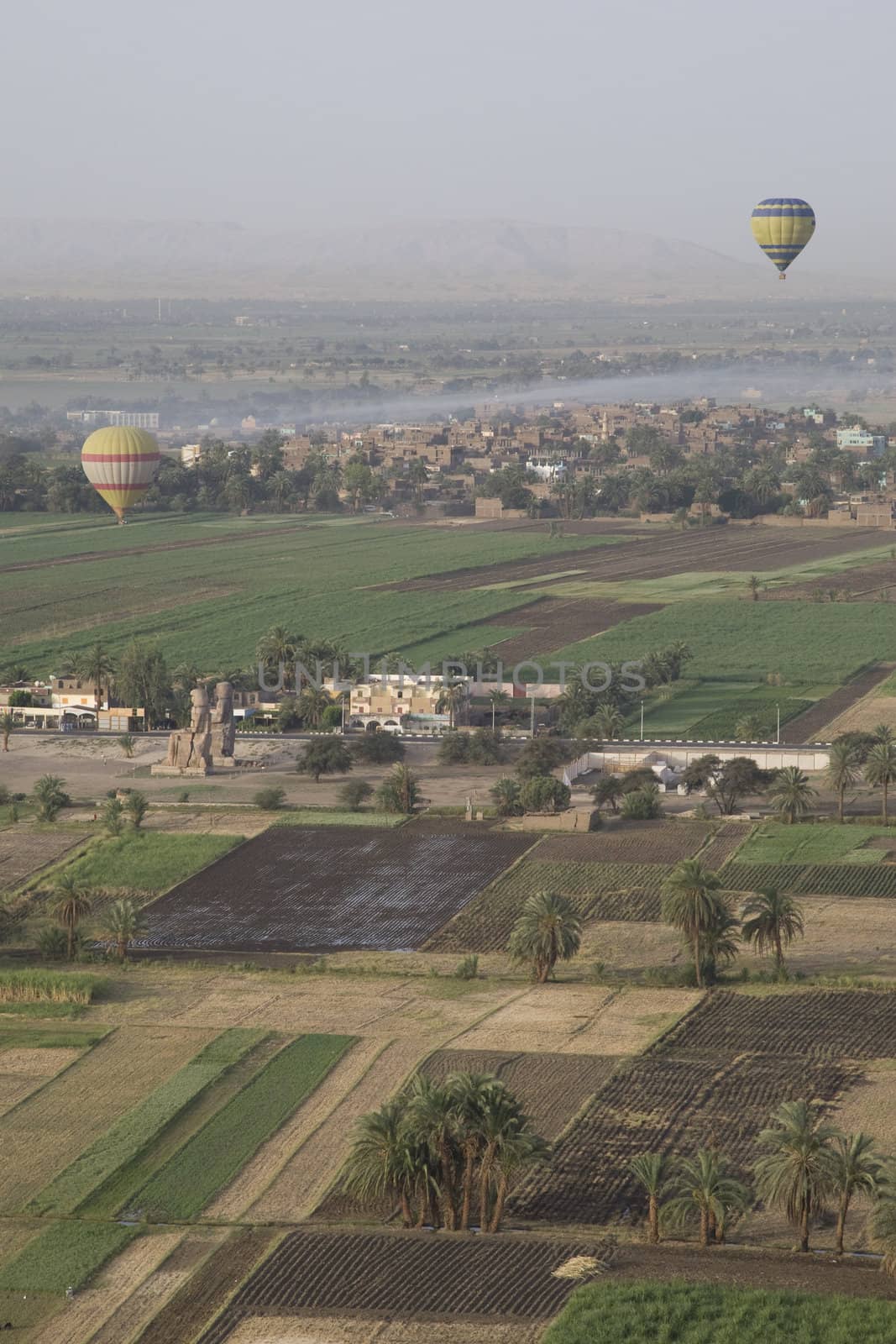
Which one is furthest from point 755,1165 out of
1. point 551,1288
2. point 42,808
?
point 42,808

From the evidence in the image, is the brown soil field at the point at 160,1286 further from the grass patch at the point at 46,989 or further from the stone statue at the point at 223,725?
the stone statue at the point at 223,725

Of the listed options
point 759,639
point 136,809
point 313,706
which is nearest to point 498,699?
point 313,706

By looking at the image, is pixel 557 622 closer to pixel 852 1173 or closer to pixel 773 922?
pixel 773 922

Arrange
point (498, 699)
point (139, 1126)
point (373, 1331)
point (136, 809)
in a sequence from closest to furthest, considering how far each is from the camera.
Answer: point (373, 1331) < point (139, 1126) < point (136, 809) < point (498, 699)

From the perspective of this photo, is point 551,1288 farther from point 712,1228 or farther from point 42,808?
point 42,808

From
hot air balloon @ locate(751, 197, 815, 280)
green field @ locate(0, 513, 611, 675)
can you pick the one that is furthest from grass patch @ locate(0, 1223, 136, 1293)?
hot air balloon @ locate(751, 197, 815, 280)
